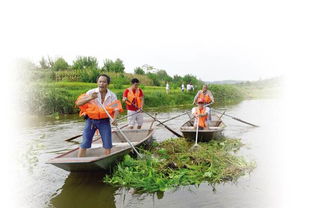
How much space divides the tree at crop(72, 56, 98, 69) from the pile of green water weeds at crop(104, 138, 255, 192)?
23.1 m

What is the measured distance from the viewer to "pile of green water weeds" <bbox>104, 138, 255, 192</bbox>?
458cm

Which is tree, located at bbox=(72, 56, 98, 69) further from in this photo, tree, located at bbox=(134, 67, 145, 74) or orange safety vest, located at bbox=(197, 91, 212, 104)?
orange safety vest, located at bbox=(197, 91, 212, 104)

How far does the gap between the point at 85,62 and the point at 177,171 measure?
81.1 feet

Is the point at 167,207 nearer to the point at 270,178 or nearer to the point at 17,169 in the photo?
the point at 270,178

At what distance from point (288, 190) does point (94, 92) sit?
3492mm

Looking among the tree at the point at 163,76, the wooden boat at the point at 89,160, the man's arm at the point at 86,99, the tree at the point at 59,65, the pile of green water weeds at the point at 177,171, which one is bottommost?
the pile of green water weeds at the point at 177,171

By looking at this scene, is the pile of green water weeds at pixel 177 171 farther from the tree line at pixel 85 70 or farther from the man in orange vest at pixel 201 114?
the tree line at pixel 85 70

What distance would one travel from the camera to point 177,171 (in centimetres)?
495

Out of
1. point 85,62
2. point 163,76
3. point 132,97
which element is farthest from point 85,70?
point 132,97

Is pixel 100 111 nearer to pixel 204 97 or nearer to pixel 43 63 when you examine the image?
pixel 204 97

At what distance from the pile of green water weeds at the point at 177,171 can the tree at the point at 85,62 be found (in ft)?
75.8

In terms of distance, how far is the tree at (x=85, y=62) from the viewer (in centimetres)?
2736

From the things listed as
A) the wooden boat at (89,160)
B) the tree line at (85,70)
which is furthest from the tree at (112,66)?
the wooden boat at (89,160)

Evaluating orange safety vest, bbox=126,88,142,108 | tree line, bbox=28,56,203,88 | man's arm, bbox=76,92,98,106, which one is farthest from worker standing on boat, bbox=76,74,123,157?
tree line, bbox=28,56,203,88
